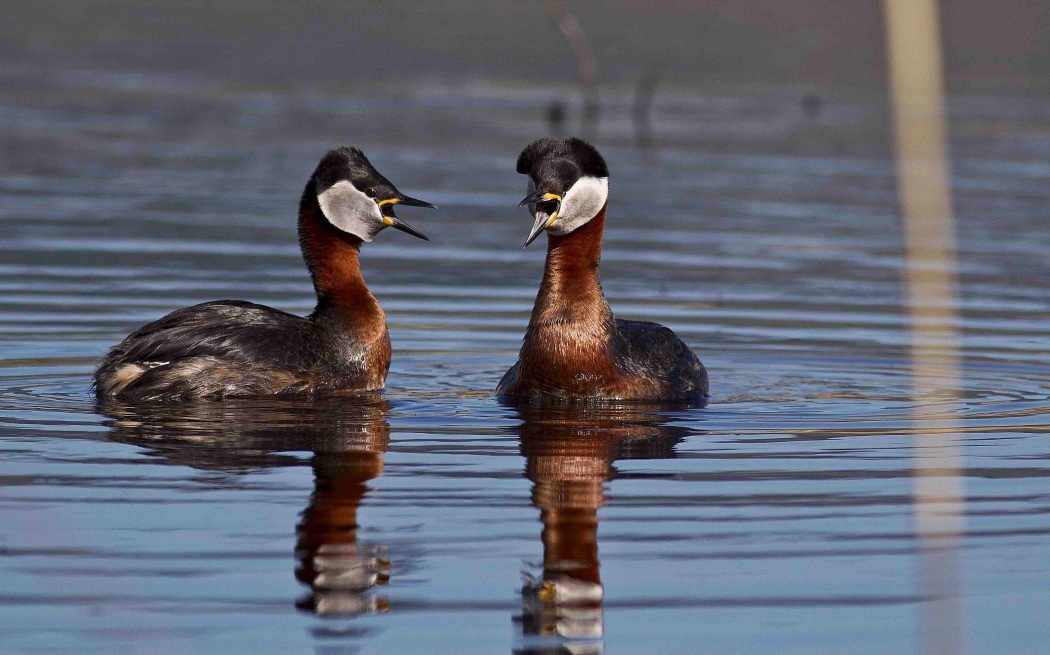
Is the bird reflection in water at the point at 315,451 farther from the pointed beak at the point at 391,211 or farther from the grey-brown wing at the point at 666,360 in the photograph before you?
the grey-brown wing at the point at 666,360

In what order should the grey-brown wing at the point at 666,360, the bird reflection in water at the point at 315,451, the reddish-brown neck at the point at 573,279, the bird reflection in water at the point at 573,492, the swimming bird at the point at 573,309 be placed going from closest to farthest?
the bird reflection in water at the point at 573,492 < the bird reflection in water at the point at 315,451 < the swimming bird at the point at 573,309 < the reddish-brown neck at the point at 573,279 < the grey-brown wing at the point at 666,360

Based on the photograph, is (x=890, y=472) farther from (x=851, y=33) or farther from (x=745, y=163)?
(x=851, y=33)

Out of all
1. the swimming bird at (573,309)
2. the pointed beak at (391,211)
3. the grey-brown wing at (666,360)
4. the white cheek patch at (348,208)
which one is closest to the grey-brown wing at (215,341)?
the white cheek patch at (348,208)

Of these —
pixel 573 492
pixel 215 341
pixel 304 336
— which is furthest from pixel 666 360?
pixel 573 492

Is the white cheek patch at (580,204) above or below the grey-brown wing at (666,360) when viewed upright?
above

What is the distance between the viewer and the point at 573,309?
32.9 feet

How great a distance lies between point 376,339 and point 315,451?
226 centimetres

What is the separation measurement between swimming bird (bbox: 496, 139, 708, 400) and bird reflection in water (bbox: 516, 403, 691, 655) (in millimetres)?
199

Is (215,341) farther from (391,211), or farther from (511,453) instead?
(511,453)

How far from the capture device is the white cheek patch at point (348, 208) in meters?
10.8

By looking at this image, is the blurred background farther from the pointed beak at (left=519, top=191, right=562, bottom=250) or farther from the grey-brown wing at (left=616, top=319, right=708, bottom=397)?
the pointed beak at (left=519, top=191, right=562, bottom=250)

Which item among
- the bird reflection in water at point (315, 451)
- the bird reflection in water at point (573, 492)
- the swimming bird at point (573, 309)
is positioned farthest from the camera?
the swimming bird at point (573, 309)

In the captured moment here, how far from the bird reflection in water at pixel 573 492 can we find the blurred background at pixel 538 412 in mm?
24

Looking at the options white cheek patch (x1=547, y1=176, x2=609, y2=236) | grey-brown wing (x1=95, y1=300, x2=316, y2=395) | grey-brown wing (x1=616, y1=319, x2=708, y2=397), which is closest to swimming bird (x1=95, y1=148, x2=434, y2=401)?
grey-brown wing (x1=95, y1=300, x2=316, y2=395)
